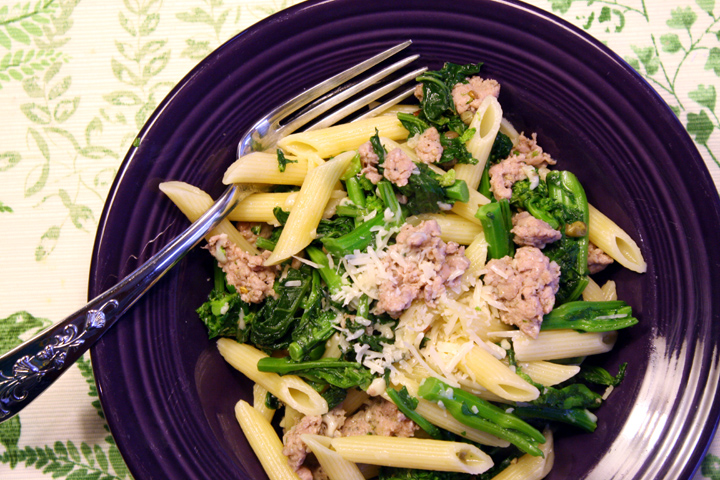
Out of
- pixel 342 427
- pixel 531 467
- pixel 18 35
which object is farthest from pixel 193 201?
pixel 531 467

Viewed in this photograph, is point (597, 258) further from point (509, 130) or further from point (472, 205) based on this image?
point (509, 130)

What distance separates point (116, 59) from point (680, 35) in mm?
3521

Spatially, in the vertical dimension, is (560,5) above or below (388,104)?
above

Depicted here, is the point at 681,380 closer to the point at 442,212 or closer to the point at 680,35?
the point at 442,212

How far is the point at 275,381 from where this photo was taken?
2.46 meters

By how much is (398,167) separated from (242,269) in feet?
3.18

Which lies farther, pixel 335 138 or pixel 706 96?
pixel 706 96

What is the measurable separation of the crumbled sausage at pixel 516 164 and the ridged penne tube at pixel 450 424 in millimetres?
1158

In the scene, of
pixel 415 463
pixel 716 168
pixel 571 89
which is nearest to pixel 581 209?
pixel 571 89

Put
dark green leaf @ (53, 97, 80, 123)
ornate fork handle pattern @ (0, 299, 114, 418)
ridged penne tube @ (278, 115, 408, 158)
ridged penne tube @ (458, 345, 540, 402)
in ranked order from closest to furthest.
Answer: ornate fork handle pattern @ (0, 299, 114, 418), ridged penne tube @ (458, 345, 540, 402), ridged penne tube @ (278, 115, 408, 158), dark green leaf @ (53, 97, 80, 123)

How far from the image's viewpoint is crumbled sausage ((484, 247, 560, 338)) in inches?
88.8

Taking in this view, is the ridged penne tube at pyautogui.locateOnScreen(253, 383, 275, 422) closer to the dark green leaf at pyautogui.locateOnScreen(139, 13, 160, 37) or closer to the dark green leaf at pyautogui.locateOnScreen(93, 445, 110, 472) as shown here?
the dark green leaf at pyautogui.locateOnScreen(93, 445, 110, 472)

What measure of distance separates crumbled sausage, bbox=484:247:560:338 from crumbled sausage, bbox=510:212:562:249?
60 mm

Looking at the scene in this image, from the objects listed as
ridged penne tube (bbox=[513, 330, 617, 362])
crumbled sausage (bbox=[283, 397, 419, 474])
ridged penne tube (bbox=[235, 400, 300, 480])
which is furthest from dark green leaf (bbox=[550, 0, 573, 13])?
ridged penne tube (bbox=[235, 400, 300, 480])
